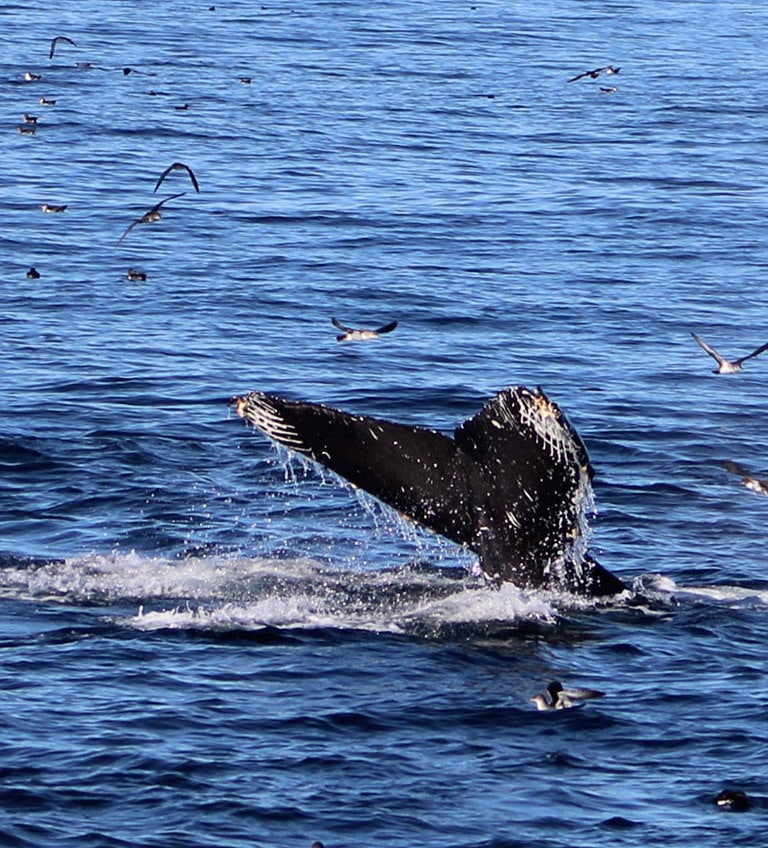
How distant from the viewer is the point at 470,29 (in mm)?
52062

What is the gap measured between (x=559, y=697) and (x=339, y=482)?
1847 mm

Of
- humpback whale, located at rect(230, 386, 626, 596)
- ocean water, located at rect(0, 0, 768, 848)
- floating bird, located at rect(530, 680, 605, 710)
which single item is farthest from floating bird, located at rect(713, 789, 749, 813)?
humpback whale, located at rect(230, 386, 626, 596)

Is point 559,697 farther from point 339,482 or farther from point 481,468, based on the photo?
point 339,482

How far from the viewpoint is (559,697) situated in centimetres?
1126

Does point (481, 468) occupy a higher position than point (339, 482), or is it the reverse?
point (481, 468)

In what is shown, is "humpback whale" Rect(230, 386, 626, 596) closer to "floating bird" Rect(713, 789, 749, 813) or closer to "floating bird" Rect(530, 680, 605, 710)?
"floating bird" Rect(530, 680, 605, 710)

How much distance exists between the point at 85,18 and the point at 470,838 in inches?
1731

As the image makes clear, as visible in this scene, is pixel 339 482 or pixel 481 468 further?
pixel 339 482

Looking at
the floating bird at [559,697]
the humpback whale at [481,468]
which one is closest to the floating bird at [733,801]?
the floating bird at [559,697]

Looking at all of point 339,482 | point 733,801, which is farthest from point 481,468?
point 733,801

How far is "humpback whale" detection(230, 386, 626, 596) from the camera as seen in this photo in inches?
434

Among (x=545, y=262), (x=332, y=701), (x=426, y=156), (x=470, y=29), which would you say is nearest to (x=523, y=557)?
(x=332, y=701)

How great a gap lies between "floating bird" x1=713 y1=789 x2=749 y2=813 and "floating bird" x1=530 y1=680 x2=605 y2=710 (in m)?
1.22

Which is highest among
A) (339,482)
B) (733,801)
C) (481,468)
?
(481,468)
